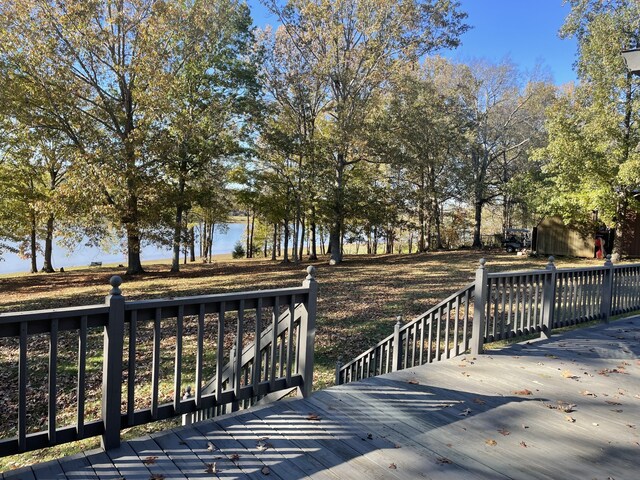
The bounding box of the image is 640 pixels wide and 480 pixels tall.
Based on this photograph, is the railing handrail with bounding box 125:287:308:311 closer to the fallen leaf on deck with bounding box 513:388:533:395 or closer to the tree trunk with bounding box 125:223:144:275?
the fallen leaf on deck with bounding box 513:388:533:395

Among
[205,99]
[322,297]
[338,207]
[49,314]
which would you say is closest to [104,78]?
[205,99]

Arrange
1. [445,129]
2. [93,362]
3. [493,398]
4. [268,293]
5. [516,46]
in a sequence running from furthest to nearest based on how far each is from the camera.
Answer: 1. [516,46]
2. [445,129]
3. [93,362]
4. [493,398]
5. [268,293]

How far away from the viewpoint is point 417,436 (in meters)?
2.72

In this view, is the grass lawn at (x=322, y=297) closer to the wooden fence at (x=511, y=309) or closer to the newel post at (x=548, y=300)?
the wooden fence at (x=511, y=309)

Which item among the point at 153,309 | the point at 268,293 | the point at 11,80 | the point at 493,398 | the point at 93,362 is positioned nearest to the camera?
the point at 153,309

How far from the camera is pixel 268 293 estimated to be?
3.01 m

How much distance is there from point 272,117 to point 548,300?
56.8 ft

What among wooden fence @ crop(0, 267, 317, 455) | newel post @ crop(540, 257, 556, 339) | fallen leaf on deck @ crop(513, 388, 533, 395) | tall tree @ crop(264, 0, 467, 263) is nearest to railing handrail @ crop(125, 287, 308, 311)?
wooden fence @ crop(0, 267, 317, 455)

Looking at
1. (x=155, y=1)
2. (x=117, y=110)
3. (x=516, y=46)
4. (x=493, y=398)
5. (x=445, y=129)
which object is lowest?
(x=493, y=398)

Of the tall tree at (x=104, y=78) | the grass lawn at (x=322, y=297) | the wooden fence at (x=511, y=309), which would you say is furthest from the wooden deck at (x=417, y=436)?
the tall tree at (x=104, y=78)

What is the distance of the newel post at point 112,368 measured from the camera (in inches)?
92.6

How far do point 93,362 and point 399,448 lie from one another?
5.43 metres

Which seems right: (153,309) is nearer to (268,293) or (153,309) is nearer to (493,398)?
(268,293)

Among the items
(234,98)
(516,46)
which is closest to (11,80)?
(234,98)
